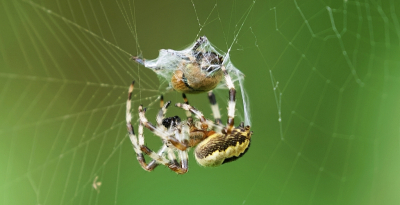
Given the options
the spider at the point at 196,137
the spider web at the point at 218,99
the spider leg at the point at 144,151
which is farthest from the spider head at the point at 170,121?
the spider web at the point at 218,99

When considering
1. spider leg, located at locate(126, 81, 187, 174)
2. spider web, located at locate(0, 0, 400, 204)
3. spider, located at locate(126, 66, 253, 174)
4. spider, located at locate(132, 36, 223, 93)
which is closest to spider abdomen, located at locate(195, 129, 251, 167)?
spider, located at locate(126, 66, 253, 174)

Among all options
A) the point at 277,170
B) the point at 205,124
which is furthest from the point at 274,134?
the point at 205,124

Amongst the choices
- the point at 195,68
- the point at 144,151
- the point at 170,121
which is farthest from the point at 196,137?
the point at 195,68

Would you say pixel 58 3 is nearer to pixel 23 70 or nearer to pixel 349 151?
pixel 23 70

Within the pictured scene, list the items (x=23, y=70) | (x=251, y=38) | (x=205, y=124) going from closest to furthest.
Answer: (x=205, y=124) < (x=23, y=70) < (x=251, y=38)

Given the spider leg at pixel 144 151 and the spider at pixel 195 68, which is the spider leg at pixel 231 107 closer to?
the spider at pixel 195 68

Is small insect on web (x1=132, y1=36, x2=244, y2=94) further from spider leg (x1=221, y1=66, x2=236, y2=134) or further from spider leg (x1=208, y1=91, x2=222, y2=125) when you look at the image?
spider leg (x1=208, y1=91, x2=222, y2=125)
